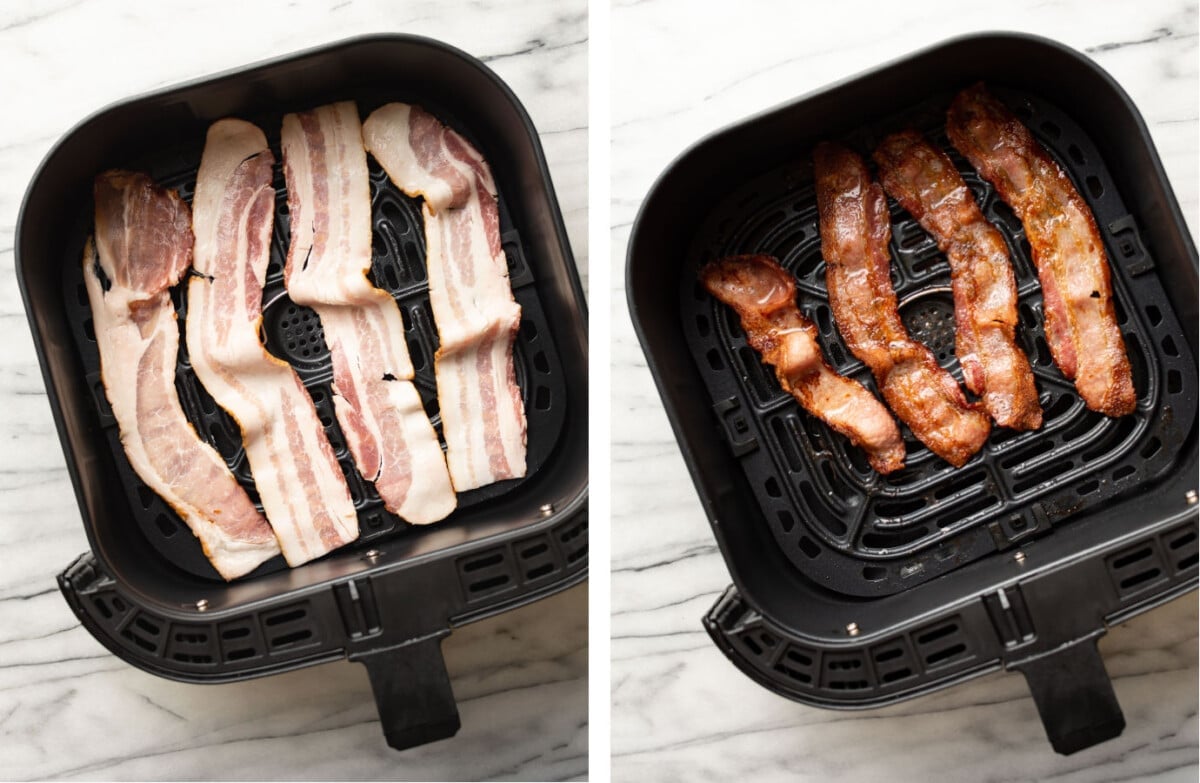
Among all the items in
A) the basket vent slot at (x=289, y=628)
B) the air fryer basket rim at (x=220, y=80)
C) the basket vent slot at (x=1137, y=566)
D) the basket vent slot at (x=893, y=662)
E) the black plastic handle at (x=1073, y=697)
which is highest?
the air fryer basket rim at (x=220, y=80)

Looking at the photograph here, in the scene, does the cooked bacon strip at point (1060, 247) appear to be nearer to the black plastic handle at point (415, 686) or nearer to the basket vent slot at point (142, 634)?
the black plastic handle at point (415, 686)

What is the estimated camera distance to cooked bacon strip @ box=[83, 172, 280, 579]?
117 cm

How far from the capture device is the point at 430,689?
3.40 ft

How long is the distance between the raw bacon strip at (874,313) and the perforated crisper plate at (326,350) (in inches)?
13.8

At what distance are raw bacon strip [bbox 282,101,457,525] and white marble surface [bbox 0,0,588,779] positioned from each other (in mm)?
132

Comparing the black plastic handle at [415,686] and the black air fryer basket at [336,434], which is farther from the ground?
the black air fryer basket at [336,434]

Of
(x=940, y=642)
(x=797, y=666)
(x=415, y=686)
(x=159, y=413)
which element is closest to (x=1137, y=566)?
(x=940, y=642)

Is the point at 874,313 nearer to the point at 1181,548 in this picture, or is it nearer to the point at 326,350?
the point at 1181,548

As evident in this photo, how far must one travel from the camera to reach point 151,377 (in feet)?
3.89

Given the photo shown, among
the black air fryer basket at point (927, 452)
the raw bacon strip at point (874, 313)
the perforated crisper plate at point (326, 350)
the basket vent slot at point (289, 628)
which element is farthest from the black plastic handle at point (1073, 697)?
the basket vent slot at point (289, 628)

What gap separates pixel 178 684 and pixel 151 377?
0.38 m

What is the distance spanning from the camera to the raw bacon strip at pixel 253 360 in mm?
1190

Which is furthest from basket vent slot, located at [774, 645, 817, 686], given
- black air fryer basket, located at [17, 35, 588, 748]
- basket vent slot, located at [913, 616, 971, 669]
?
black air fryer basket, located at [17, 35, 588, 748]

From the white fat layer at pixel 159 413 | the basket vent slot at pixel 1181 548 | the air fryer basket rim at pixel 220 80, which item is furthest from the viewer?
the white fat layer at pixel 159 413
